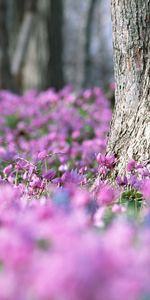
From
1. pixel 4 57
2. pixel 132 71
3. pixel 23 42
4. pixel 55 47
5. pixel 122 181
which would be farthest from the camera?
pixel 23 42

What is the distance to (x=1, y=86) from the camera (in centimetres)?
1413

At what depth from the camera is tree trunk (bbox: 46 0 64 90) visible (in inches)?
579

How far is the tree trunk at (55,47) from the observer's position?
1471cm

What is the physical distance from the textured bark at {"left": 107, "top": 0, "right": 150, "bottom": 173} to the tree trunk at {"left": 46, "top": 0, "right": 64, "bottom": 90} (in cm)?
1014

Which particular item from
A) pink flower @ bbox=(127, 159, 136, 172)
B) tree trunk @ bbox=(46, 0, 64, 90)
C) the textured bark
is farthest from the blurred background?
pink flower @ bbox=(127, 159, 136, 172)

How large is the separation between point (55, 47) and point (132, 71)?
10.4 m

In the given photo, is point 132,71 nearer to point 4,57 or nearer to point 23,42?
point 4,57

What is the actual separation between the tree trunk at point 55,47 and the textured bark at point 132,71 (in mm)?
10140

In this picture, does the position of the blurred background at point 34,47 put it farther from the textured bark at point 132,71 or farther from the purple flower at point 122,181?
the purple flower at point 122,181

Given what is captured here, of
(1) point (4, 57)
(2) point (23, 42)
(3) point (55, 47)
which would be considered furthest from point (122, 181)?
(2) point (23, 42)

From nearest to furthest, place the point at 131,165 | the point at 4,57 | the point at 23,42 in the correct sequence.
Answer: the point at 131,165 → the point at 4,57 → the point at 23,42

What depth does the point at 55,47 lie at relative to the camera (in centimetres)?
1480

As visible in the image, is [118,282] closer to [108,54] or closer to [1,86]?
[1,86]

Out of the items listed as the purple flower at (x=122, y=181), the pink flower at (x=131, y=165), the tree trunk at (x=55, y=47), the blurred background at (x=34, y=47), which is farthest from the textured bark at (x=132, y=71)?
the tree trunk at (x=55, y=47)
